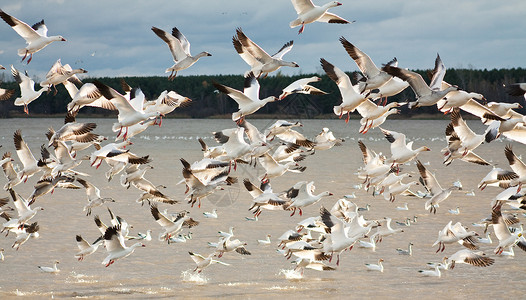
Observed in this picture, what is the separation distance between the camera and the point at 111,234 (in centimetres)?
1087

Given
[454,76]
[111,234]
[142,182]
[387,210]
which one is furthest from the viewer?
[454,76]

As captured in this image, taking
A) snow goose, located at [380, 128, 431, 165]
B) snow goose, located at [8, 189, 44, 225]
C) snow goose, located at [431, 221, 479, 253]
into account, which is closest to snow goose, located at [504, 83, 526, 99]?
snow goose, located at [380, 128, 431, 165]

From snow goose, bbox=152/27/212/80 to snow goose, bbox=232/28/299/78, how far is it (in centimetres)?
123

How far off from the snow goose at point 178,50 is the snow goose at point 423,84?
13.4ft

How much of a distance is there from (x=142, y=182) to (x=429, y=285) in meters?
5.23

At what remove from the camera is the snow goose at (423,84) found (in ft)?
32.0

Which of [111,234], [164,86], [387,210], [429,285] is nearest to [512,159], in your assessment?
[429,285]

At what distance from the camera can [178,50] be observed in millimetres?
12797

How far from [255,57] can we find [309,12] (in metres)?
1.21

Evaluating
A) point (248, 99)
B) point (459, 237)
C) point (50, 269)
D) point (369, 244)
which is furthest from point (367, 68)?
point (50, 269)

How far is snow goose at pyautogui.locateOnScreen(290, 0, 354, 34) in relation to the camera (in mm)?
11062

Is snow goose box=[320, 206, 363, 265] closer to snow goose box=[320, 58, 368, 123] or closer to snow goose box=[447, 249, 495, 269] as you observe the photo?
snow goose box=[320, 58, 368, 123]

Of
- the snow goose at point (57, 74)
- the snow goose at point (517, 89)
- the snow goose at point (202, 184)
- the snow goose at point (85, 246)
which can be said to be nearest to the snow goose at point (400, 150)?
the snow goose at point (517, 89)

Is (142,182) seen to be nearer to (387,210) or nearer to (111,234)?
(111,234)
